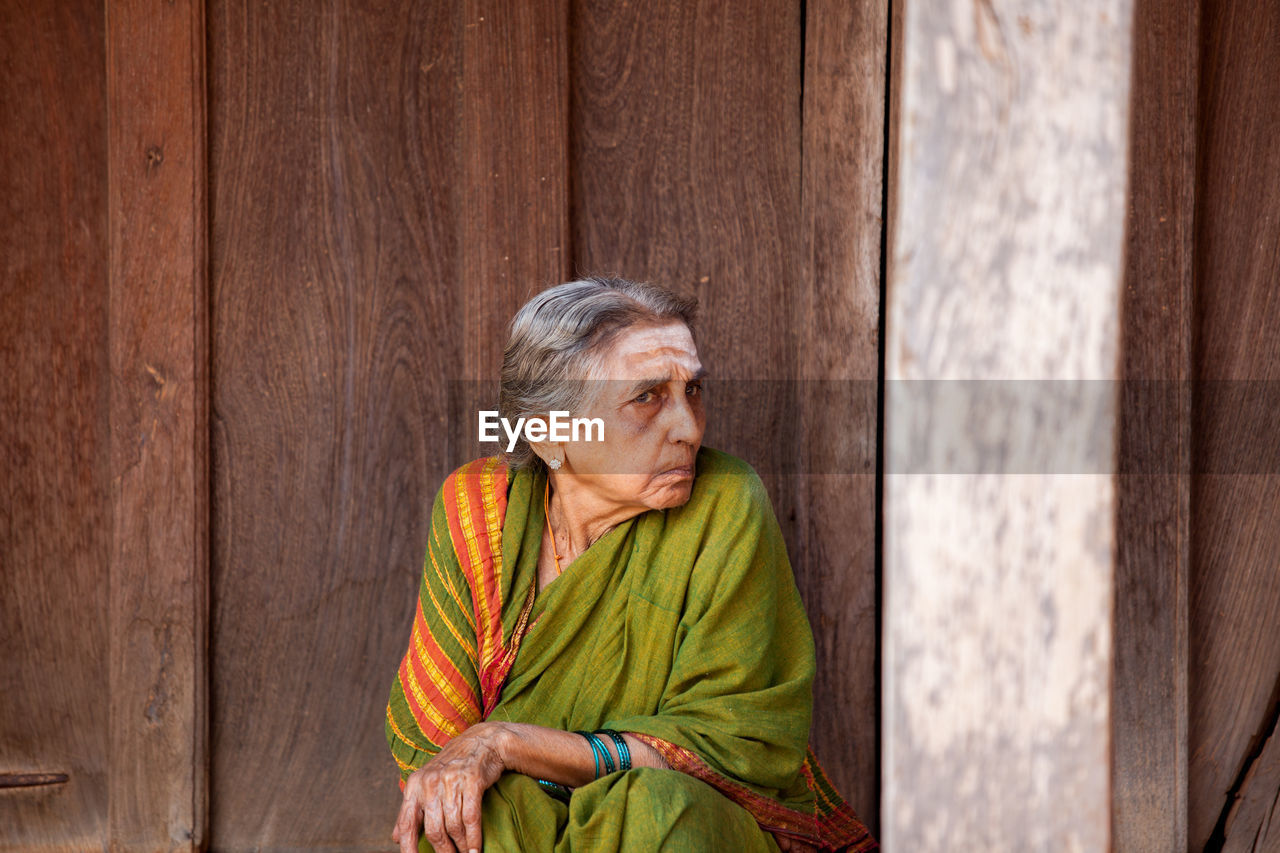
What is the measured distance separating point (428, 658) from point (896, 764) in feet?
3.42

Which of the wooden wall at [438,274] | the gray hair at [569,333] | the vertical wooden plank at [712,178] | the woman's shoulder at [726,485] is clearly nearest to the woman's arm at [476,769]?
the woman's shoulder at [726,485]

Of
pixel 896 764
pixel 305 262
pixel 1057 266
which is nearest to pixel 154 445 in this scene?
pixel 305 262

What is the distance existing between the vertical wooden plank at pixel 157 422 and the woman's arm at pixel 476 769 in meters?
0.94

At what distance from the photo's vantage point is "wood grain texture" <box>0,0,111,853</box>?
7.88ft

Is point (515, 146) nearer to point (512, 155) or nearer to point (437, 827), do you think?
point (512, 155)

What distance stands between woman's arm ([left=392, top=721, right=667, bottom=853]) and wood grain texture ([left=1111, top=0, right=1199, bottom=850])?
1.22 meters

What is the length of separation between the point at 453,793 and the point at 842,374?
1.28m

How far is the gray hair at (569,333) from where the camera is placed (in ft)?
6.31

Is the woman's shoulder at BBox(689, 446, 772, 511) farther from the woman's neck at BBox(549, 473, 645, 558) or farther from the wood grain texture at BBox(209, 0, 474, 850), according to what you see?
the wood grain texture at BBox(209, 0, 474, 850)

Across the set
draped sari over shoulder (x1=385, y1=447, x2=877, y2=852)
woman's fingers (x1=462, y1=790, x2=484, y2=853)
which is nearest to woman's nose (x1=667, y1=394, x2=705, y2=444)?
draped sari over shoulder (x1=385, y1=447, x2=877, y2=852)

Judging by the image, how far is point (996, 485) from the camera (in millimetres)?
1254

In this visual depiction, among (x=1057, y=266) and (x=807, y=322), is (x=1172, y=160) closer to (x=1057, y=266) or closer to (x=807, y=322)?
(x=807, y=322)

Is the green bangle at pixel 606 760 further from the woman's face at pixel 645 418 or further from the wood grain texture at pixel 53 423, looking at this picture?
the wood grain texture at pixel 53 423

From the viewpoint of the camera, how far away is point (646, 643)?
1.92 m
